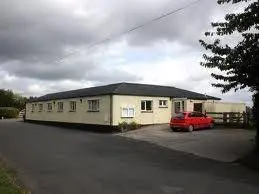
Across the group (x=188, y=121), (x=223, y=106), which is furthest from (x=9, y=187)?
(x=223, y=106)

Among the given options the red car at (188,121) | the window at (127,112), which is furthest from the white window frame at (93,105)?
the red car at (188,121)

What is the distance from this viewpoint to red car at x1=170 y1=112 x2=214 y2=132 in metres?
34.6

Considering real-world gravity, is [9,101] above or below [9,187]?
above

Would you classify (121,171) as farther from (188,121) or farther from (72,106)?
(72,106)

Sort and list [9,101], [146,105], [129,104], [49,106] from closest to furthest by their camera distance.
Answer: [129,104] < [146,105] < [49,106] < [9,101]

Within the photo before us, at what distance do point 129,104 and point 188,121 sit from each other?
671cm

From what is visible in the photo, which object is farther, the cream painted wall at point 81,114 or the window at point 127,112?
the cream painted wall at point 81,114

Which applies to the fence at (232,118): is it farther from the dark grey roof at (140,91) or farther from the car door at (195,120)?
the dark grey roof at (140,91)

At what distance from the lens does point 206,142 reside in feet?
90.1

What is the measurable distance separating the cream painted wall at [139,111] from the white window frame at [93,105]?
2.43 m

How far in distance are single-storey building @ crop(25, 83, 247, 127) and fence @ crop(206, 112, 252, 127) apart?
2.98 m

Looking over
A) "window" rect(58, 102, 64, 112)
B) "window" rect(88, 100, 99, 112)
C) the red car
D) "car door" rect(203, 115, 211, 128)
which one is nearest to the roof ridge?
"window" rect(88, 100, 99, 112)

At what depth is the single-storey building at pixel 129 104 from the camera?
38844 mm

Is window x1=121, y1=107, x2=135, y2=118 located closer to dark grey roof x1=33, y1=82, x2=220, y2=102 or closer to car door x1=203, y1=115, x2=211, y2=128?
dark grey roof x1=33, y1=82, x2=220, y2=102
